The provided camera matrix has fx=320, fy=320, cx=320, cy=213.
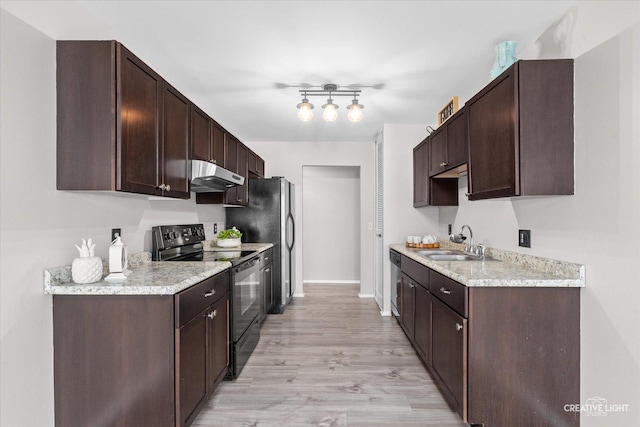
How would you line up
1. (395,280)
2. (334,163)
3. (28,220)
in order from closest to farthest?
1. (28,220)
2. (395,280)
3. (334,163)

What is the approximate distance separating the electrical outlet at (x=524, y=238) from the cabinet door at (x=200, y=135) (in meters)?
2.46

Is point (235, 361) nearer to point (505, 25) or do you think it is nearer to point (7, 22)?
point (7, 22)

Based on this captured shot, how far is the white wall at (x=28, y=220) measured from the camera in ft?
4.56

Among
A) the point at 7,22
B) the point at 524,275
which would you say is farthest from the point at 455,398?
the point at 7,22

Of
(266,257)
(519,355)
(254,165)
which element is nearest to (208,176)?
(266,257)

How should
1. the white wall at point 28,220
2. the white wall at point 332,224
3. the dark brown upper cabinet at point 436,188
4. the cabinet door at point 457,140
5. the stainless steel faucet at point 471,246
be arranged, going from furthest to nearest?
the white wall at point 332,224, the dark brown upper cabinet at point 436,188, the stainless steel faucet at point 471,246, the cabinet door at point 457,140, the white wall at point 28,220

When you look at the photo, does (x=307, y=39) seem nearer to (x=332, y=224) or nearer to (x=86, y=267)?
(x=86, y=267)

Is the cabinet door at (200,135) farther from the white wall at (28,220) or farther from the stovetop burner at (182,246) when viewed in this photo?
the white wall at (28,220)

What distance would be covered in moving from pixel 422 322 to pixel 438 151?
156 centimetres

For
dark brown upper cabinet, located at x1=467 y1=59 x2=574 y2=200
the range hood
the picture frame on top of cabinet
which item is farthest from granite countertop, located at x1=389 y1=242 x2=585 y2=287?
the range hood

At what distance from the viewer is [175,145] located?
219cm

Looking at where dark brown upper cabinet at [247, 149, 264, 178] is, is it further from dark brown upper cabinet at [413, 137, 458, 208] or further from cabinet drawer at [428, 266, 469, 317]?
cabinet drawer at [428, 266, 469, 317]

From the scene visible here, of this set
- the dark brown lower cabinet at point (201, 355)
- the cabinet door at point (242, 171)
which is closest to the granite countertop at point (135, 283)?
the dark brown lower cabinet at point (201, 355)

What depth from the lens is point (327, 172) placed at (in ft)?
19.7
